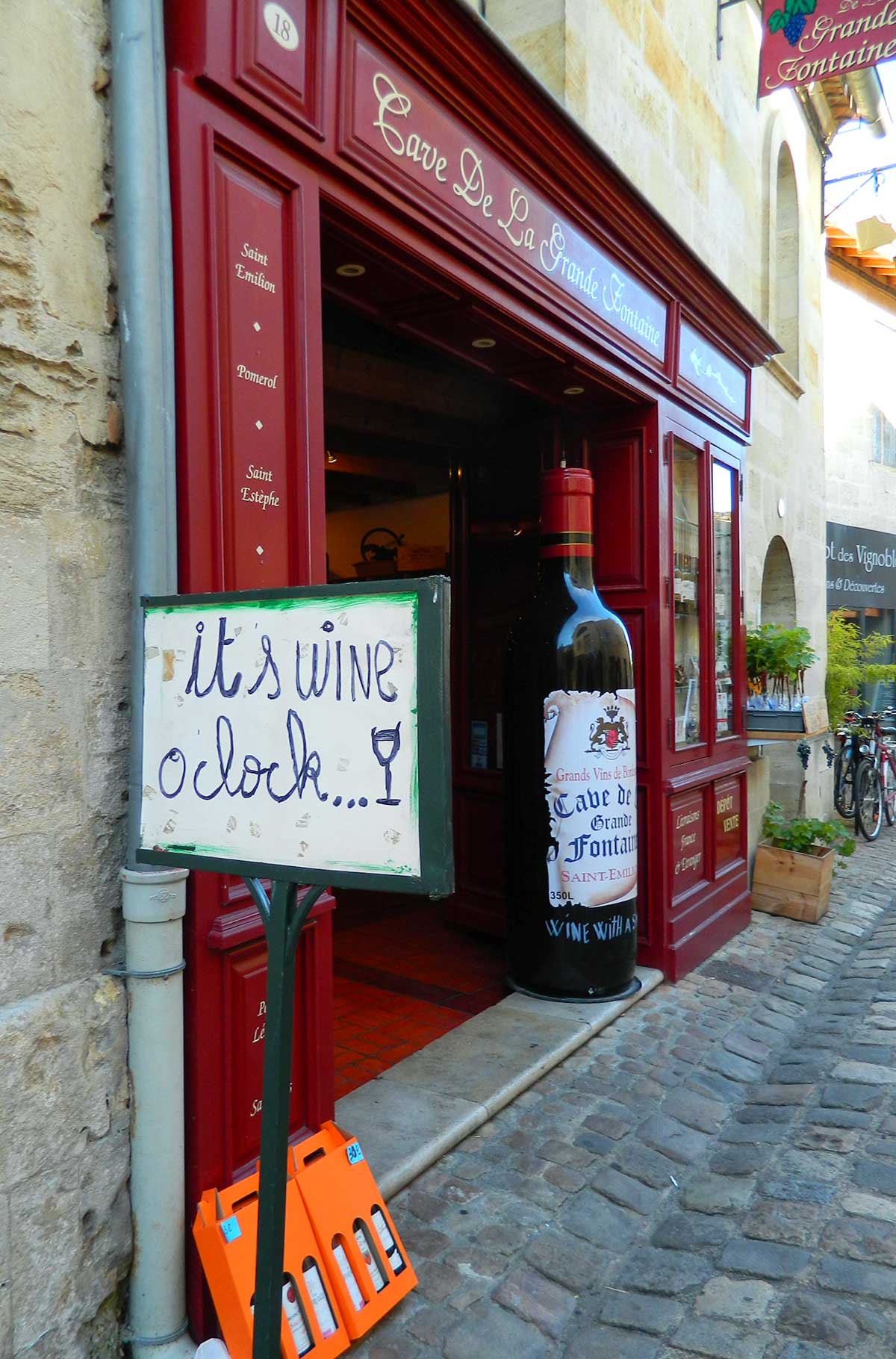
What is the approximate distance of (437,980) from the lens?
5.01m

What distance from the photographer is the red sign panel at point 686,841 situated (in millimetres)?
5332

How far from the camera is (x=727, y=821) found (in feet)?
20.2

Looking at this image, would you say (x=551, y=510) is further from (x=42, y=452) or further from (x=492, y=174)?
(x=42, y=452)

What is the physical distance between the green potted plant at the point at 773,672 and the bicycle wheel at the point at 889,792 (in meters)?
3.72

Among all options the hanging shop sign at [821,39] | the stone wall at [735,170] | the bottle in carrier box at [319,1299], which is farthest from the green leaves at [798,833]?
the bottle in carrier box at [319,1299]

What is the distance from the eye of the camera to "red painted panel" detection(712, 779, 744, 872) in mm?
5961

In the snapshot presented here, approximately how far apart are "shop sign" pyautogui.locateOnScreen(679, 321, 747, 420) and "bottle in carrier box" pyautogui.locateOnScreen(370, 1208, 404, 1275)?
178 inches

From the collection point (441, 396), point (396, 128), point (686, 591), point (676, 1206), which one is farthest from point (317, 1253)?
point (441, 396)

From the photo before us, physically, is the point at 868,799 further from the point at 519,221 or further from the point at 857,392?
the point at 519,221

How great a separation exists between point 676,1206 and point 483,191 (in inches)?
140

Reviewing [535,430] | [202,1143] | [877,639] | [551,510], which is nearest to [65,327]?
[202,1143]

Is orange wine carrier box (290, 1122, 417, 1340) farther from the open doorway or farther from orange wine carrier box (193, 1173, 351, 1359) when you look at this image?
the open doorway

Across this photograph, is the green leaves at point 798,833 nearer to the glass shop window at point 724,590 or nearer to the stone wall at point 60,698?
the glass shop window at point 724,590

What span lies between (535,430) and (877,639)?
7.25 meters
